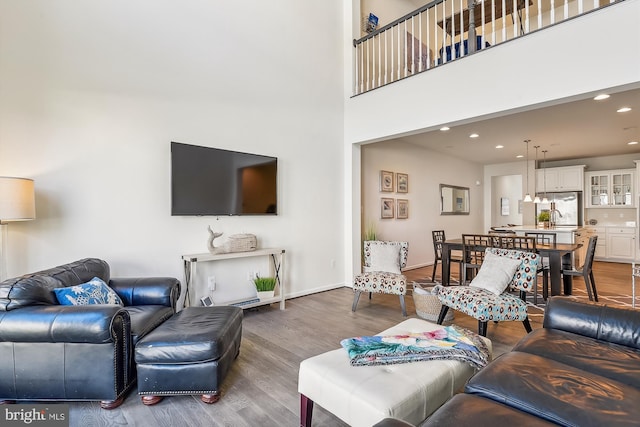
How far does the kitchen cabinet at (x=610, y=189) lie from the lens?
289 inches

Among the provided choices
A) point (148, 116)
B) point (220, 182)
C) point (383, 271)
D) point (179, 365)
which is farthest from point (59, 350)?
point (383, 271)

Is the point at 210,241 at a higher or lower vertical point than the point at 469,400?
higher

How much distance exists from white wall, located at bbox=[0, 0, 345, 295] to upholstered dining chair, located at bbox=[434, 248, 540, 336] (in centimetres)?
227

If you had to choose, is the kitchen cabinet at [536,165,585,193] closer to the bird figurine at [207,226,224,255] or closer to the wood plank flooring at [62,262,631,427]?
the wood plank flooring at [62,262,631,427]

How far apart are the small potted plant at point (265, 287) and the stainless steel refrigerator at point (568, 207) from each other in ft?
25.2

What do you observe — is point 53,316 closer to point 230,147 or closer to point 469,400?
point 469,400

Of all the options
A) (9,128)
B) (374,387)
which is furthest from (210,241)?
(374,387)

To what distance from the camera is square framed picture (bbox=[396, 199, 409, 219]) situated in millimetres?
6281

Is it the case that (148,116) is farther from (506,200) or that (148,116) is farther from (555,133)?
(506,200)

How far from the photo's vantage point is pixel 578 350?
172 centimetres

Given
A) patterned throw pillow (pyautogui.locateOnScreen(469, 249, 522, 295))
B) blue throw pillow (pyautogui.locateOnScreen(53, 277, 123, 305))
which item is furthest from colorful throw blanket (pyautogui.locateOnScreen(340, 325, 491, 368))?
blue throw pillow (pyautogui.locateOnScreen(53, 277, 123, 305))

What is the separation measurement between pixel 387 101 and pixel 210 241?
120 inches

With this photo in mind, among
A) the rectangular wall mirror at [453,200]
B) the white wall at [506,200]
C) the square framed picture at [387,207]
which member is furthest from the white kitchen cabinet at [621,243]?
the square framed picture at [387,207]

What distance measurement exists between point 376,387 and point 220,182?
291cm
